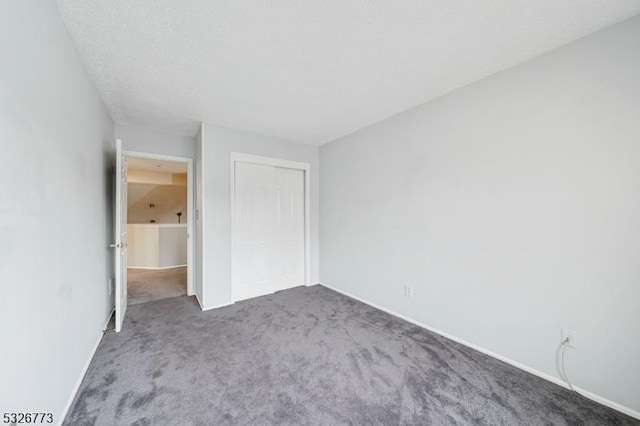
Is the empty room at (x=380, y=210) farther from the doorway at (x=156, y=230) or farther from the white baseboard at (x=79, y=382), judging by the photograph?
the doorway at (x=156, y=230)

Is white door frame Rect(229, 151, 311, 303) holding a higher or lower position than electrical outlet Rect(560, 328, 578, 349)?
higher

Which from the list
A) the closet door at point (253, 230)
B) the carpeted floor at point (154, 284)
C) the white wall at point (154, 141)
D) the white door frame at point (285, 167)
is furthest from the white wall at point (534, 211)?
the carpeted floor at point (154, 284)

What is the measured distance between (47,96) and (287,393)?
2209 mm

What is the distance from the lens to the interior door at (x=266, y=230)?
10.8 feet

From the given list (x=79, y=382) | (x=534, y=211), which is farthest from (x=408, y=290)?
(x=79, y=382)

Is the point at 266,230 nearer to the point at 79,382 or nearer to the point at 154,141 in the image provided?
the point at 154,141

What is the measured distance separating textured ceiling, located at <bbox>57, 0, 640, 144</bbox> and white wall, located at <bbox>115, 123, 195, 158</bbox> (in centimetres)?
66

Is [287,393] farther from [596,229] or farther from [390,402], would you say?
[596,229]

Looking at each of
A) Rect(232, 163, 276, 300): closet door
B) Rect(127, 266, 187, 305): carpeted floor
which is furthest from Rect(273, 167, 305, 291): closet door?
Rect(127, 266, 187, 305): carpeted floor

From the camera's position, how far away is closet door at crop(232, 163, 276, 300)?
10.7ft

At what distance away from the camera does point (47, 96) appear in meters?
1.23

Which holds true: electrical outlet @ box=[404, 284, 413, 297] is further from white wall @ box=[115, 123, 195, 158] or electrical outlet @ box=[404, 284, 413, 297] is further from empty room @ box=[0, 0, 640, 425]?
white wall @ box=[115, 123, 195, 158]

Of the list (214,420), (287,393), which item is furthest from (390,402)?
(214,420)

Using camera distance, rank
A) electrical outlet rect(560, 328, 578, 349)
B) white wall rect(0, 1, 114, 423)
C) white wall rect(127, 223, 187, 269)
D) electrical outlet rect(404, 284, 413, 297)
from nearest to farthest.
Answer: white wall rect(0, 1, 114, 423)
electrical outlet rect(560, 328, 578, 349)
electrical outlet rect(404, 284, 413, 297)
white wall rect(127, 223, 187, 269)
